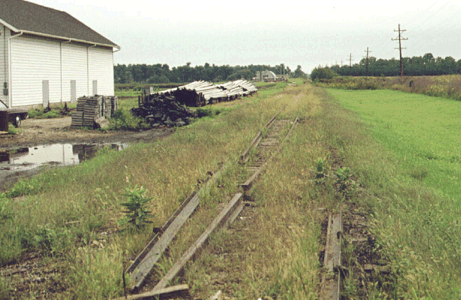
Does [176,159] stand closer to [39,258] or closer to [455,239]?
[39,258]

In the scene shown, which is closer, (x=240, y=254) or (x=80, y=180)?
(x=240, y=254)

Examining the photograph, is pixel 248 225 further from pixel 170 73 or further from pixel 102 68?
pixel 170 73

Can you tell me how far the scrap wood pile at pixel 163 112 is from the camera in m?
21.9

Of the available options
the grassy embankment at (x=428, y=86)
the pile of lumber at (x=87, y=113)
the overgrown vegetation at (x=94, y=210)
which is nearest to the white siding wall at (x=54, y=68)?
the pile of lumber at (x=87, y=113)

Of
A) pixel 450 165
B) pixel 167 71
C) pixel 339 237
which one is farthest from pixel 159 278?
pixel 167 71

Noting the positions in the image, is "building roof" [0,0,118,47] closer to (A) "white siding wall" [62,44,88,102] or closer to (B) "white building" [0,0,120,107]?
(B) "white building" [0,0,120,107]

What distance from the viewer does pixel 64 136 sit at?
58.5 ft

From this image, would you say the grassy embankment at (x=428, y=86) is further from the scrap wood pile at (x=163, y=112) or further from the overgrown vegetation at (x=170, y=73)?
the overgrown vegetation at (x=170, y=73)

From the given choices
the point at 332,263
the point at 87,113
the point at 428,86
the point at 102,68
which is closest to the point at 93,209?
the point at 332,263

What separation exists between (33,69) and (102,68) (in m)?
11.0

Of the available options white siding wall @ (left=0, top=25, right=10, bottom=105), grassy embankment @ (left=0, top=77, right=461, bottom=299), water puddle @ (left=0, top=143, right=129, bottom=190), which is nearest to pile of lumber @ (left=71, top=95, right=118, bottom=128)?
water puddle @ (left=0, top=143, right=129, bottom=190)

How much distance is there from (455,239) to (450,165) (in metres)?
5.95

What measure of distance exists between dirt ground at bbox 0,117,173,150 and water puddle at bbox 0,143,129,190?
3.34 feet

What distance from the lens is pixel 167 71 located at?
14312 centimetres
